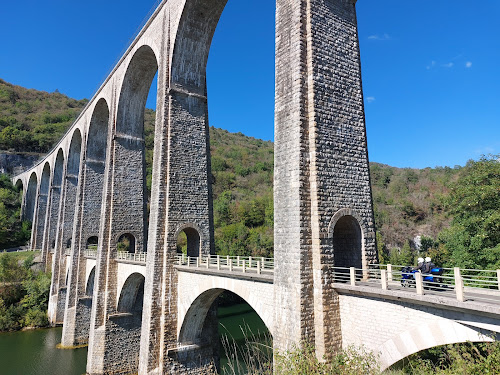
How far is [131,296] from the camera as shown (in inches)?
792

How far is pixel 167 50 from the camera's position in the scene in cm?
1711

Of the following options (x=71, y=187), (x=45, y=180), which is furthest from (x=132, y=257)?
(x=45, y=180)

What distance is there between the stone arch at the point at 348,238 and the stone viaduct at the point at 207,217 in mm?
42

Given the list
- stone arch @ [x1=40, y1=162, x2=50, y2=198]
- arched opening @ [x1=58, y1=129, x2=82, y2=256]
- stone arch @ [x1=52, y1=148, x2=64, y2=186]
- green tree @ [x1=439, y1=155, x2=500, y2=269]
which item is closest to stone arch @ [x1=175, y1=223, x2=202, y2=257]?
green tree @ [x1=439, y1=155, x2=500, y2=269]

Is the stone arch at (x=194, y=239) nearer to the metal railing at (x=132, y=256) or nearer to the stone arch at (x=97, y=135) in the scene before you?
the metal railing at (x=132, y=256)

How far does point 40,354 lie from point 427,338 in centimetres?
2443

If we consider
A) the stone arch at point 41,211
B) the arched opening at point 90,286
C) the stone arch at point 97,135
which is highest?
the stone arch at point 97,135

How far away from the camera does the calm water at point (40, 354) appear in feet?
64.0

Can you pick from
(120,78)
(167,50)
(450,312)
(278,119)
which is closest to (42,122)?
(120,78)

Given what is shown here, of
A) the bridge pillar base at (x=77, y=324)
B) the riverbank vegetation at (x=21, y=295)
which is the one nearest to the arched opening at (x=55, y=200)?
the riverbank vegetation at (x=21, y=295)

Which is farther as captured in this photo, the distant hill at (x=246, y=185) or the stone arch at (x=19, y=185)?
the stone arch at (x=19, y=185)

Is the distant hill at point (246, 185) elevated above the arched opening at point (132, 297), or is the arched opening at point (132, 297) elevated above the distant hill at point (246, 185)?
the distant hill at point (246, 185)

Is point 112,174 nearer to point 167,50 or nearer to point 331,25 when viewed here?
point 167,50

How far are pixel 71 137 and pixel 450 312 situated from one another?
35.7 meters
